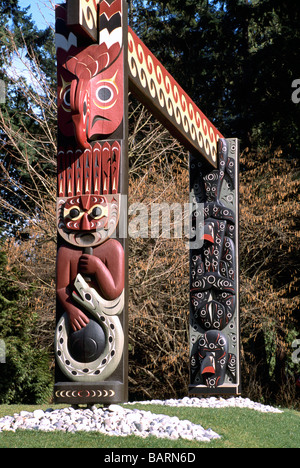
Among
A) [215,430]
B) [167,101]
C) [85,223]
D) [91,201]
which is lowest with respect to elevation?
[215,430]

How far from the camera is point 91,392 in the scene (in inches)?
201

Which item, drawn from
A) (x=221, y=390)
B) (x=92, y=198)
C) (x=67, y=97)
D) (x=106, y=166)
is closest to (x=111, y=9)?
(x=67, y=97)

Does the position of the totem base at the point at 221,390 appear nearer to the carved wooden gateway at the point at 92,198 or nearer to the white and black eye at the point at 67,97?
Answer: the carved wooden gateway at the point at 92,198

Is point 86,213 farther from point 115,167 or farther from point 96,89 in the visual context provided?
point 96,89

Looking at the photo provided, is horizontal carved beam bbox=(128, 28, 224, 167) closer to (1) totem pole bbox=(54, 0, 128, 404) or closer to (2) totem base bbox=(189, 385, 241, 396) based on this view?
(1) totem pole bbox=(54, 0, 128, 404)

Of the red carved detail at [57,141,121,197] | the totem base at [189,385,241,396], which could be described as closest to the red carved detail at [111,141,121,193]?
the red carved detail at [57,141,121,197]

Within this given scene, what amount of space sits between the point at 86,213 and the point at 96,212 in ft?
0.33

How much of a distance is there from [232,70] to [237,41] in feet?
2.66

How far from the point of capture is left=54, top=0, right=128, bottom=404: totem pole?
5117 mm

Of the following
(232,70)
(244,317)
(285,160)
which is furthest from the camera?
(232,70)

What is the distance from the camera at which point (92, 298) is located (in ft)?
17.0
